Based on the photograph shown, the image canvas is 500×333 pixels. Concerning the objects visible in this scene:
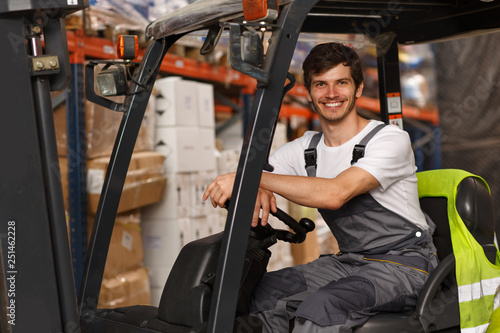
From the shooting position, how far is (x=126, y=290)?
4852 millimetres

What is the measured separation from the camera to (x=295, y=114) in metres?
8.73

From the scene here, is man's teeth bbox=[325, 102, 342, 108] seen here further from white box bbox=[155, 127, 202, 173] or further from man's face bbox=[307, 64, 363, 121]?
white box bbox=[155, 127, 202, 173]

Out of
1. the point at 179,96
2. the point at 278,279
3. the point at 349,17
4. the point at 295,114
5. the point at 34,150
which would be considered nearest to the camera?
the point at 34,150

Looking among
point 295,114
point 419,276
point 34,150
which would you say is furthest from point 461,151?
point 34,150

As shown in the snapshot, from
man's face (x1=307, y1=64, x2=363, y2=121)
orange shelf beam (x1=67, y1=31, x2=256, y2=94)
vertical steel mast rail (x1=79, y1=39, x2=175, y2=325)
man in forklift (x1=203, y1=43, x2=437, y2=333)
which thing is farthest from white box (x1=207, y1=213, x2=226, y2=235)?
vertical steel mast rail (x1=79, y1=39, x2=175, y2=325)

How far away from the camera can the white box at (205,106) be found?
565 centimetres

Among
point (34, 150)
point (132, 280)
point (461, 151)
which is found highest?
point (34, 150)

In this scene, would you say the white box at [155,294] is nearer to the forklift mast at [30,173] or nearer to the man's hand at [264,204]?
the man's hand at [264,204]

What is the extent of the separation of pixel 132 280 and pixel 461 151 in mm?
4314

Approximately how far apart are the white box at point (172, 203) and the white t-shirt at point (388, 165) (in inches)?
93.2

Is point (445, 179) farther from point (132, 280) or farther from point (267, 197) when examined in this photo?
point (132, 280)

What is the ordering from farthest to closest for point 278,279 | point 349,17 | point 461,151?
point 461,151
point 349,17
point 278,279

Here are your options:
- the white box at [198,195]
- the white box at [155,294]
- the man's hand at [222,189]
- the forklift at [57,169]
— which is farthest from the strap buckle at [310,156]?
the white box at [155,294]

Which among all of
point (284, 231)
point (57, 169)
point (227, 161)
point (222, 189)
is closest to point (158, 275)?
point (227, 161)
